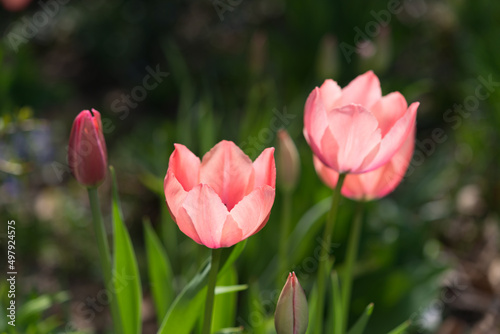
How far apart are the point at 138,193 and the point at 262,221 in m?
1.60

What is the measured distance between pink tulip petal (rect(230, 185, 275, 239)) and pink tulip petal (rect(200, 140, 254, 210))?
2.8 inches

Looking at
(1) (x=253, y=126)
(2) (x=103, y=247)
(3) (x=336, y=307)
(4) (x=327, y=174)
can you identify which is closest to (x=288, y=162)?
(4) (x=327, y=174)

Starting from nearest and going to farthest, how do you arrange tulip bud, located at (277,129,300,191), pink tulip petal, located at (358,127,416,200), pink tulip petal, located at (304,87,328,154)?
pink tulip petal, located at (304,87,328,154), pink tulip petal, located at (358,127,416,200), tulip bud, located at (277,129,300,191)

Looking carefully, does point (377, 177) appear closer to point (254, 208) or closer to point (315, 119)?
point (315, 119)

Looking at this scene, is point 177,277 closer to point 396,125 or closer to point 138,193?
point 138,193

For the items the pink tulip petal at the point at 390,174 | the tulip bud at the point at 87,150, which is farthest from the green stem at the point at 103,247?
the pink tulip petal at the point at 390,174

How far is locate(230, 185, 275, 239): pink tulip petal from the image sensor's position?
0.72 meters

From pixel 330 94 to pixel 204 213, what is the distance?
0.31m

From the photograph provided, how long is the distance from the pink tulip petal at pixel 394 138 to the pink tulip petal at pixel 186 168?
24 centimetres

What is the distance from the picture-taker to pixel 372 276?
59.0 inches

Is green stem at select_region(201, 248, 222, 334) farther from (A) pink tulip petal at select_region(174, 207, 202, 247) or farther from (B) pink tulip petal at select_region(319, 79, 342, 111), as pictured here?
(B) pink tulip petal at select_region(319, 79, 342, 111)

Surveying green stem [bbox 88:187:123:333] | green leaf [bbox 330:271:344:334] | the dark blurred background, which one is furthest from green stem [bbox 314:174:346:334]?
green stem [bbox 88:187:123:333]

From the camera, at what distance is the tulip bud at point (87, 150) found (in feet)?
2.66

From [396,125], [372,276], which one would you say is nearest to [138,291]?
[396,125]
